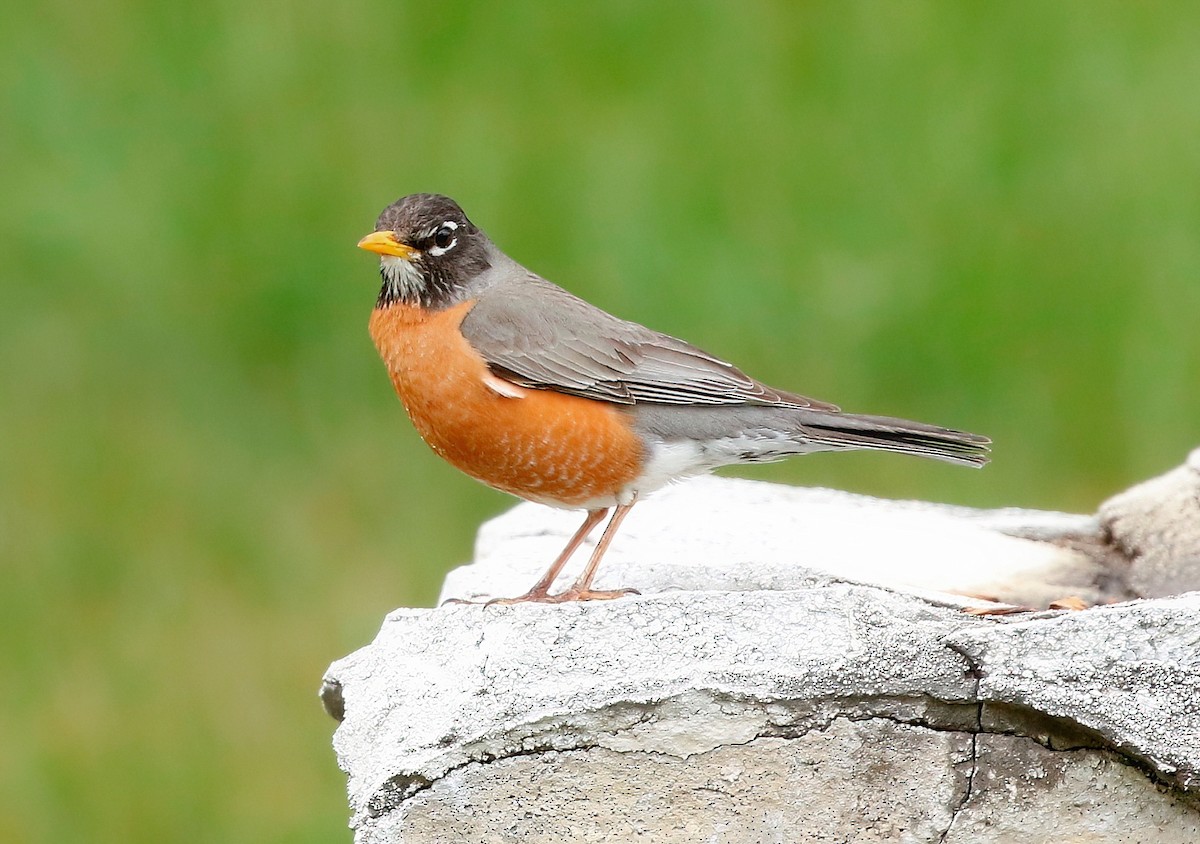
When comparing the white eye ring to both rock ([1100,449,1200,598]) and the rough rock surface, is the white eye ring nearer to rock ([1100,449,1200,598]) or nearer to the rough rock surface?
the rough rock surface

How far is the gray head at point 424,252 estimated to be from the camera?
4336mm

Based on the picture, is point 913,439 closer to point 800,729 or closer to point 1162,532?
point 1162,532

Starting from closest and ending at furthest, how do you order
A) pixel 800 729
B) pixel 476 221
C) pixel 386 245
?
pixel 800 729, pixel 386 245, pixel 476 221

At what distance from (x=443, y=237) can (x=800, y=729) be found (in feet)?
5.60

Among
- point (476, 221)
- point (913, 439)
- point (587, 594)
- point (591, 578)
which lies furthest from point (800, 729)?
point (476, 221)

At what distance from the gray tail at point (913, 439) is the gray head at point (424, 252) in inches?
38.4

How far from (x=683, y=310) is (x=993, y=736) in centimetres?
488

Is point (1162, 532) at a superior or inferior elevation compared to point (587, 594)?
superior

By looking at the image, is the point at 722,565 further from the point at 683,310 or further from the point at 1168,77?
the point at 1168,77

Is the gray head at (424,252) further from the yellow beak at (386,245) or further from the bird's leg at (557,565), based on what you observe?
the bird's leg at (557,565)

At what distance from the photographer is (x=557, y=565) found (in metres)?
4.21

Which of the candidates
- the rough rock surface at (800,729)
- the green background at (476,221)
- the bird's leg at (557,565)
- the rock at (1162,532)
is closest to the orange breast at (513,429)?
the bird's leg at (557,565)

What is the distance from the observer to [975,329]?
7863mm

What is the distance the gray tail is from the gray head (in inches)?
38.4
